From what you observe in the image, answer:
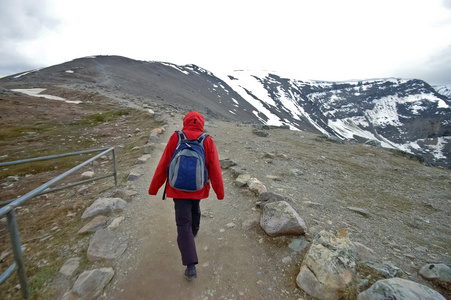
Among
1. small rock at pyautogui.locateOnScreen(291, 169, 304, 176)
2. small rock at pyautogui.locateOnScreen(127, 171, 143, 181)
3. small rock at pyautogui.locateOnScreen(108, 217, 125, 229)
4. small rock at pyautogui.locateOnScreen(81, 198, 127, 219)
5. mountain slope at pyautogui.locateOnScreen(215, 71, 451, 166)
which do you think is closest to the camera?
small rock at pyautogui.locateOnScreen(108, 217, 125, 229)

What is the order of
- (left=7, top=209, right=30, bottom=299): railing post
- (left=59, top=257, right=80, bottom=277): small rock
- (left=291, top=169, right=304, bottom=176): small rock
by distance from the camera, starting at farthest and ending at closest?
1. (left=291, top=169, right=304, bottom=176): small rock
2. (left=59, top=257, right=80, bottom=277): small rock
3. (left=7, top=209, right=30, bottom=299): railing post

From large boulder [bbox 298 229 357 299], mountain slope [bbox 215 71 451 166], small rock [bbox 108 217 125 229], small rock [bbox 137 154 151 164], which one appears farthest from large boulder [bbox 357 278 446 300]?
mountain slope [bbox 215 71 451 166]

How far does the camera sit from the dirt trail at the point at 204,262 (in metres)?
3.05

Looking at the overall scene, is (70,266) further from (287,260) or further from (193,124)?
(287,260)

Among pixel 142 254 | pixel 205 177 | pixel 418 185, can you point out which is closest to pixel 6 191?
pixel 142 254

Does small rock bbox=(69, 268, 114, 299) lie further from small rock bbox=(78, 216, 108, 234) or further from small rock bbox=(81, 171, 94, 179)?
small rock bbox=(81, 171, 94, 179)

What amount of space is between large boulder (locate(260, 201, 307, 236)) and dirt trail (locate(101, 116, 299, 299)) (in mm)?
253

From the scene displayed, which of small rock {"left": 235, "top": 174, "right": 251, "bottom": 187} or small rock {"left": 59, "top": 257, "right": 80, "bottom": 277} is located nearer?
small rock {"left": 59, "top": 257, "right": 80, "bottom": 277}

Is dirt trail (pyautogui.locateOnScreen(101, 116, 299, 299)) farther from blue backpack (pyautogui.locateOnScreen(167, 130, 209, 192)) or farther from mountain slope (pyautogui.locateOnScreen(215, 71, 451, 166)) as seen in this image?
mountain slope (pyautogui.locateOnScreen(215, 71, 451, 166))

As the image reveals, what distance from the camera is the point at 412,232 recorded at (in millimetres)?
5207

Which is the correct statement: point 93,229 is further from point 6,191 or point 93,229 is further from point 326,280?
point 6,191

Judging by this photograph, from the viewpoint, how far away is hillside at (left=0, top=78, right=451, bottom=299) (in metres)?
3.21

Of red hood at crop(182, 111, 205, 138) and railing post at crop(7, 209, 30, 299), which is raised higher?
red hood at crop(182, 111, 205, 138)

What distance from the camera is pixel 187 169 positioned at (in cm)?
293
